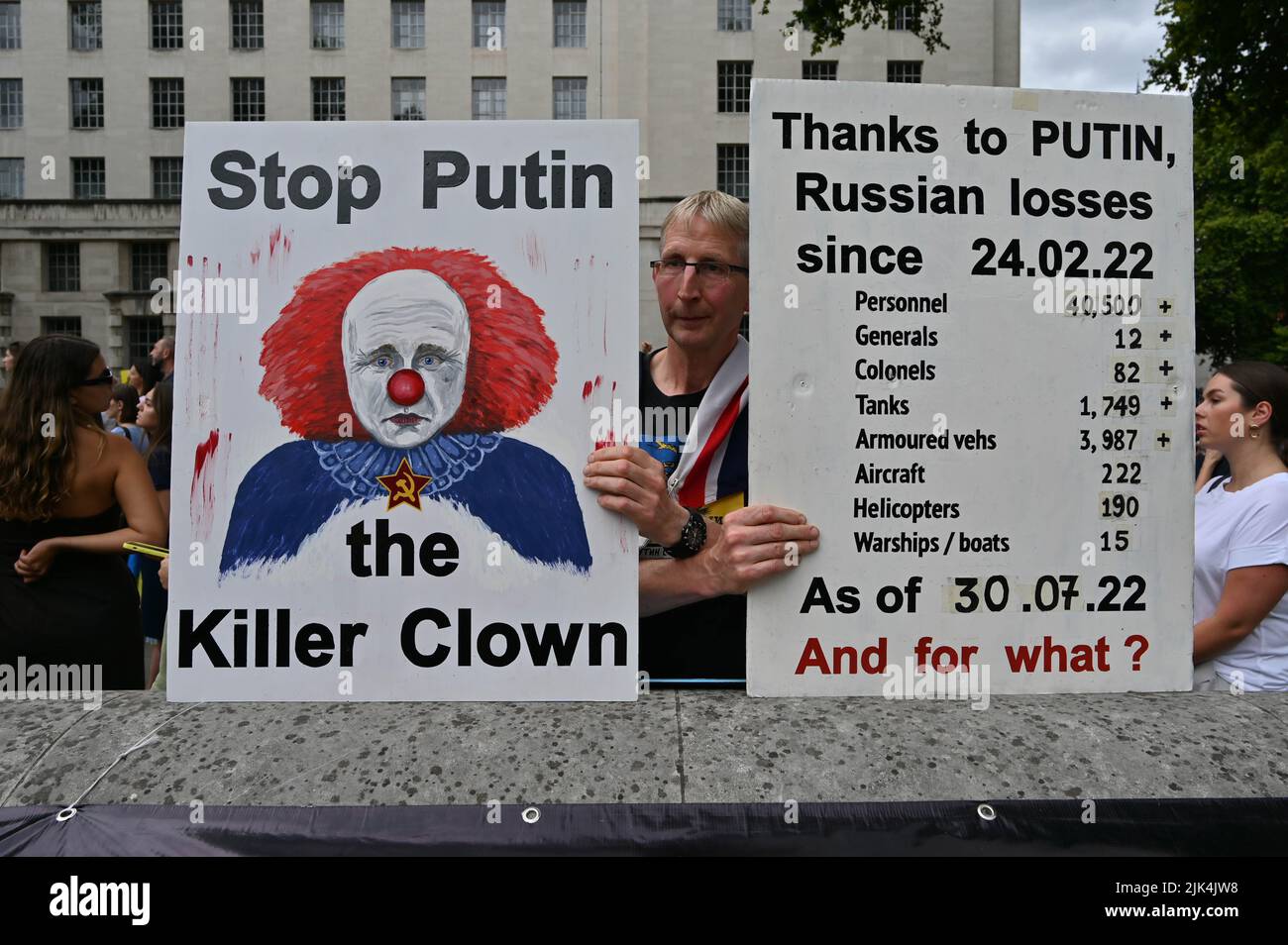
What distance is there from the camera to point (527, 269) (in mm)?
2012

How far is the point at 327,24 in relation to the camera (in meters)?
39.1

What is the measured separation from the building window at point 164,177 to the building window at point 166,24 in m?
4.26

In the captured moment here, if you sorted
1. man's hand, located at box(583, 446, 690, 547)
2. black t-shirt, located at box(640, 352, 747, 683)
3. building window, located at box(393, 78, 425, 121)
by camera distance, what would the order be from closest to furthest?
man's hand, located at box(583, 446, 690, 547)
black t-shirt, located at box(640, 352, 747, 683)
building window, located at box(393, 78, 425, 121)

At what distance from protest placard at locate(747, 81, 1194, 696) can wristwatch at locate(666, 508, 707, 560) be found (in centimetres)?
17

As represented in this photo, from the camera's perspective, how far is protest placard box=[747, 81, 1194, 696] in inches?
78.8

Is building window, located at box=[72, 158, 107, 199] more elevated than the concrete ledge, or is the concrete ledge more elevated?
building window, located at box=[72, 158, 107, 199]

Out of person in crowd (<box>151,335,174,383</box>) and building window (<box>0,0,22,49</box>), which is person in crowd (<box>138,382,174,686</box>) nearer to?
person in crowd (<box>151,335,174,383</box>)

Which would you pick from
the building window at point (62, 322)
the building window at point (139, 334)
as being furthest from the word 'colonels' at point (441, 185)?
the building window at point (62, 322)

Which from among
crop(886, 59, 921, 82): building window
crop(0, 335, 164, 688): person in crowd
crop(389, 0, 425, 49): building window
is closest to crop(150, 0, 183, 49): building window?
crop(389, 0, 425, 49): building window

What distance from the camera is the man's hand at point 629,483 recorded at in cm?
195

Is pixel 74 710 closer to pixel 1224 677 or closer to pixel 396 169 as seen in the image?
pixel 396 169

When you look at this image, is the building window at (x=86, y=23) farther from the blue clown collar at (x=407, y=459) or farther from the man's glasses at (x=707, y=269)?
the blue clown collar at (x=407, y=459)

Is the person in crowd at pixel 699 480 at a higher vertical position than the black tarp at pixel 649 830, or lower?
higher

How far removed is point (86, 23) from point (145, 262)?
937cm
